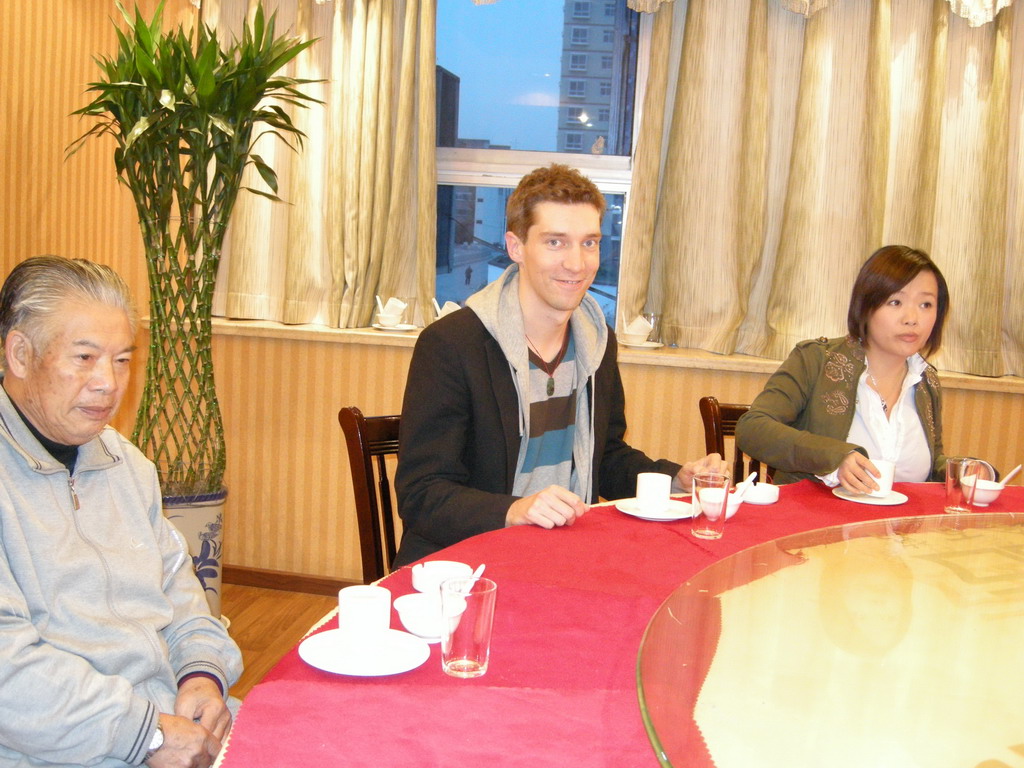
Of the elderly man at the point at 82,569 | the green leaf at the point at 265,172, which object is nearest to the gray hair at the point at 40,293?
the elderly man at the point at 82,569

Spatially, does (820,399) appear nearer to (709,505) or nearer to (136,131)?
(709,505)

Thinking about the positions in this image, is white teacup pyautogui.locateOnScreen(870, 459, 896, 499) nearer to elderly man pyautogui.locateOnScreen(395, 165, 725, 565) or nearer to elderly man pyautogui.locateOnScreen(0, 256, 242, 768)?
elderly man pyautogui.locateOnScreen(395, 165, 725, 565)

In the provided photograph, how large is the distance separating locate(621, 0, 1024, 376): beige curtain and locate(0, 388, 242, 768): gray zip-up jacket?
8.27ft

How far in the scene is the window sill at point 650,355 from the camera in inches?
133

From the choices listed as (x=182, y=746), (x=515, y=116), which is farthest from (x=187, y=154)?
(x=182, y=746)

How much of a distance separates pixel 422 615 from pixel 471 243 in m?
3.04

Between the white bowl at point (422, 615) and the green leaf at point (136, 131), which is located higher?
the green leaf at point (136, 131)

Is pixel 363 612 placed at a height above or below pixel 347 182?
below

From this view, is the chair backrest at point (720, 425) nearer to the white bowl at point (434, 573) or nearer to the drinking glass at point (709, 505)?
the drinking glass at point (709, 505)

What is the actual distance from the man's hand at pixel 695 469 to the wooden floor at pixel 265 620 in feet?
5.16

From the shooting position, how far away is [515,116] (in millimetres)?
3994

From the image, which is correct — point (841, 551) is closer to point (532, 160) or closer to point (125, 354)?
point (125, 354)

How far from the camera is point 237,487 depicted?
385cm

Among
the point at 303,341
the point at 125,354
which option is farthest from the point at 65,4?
the point at 125,354
